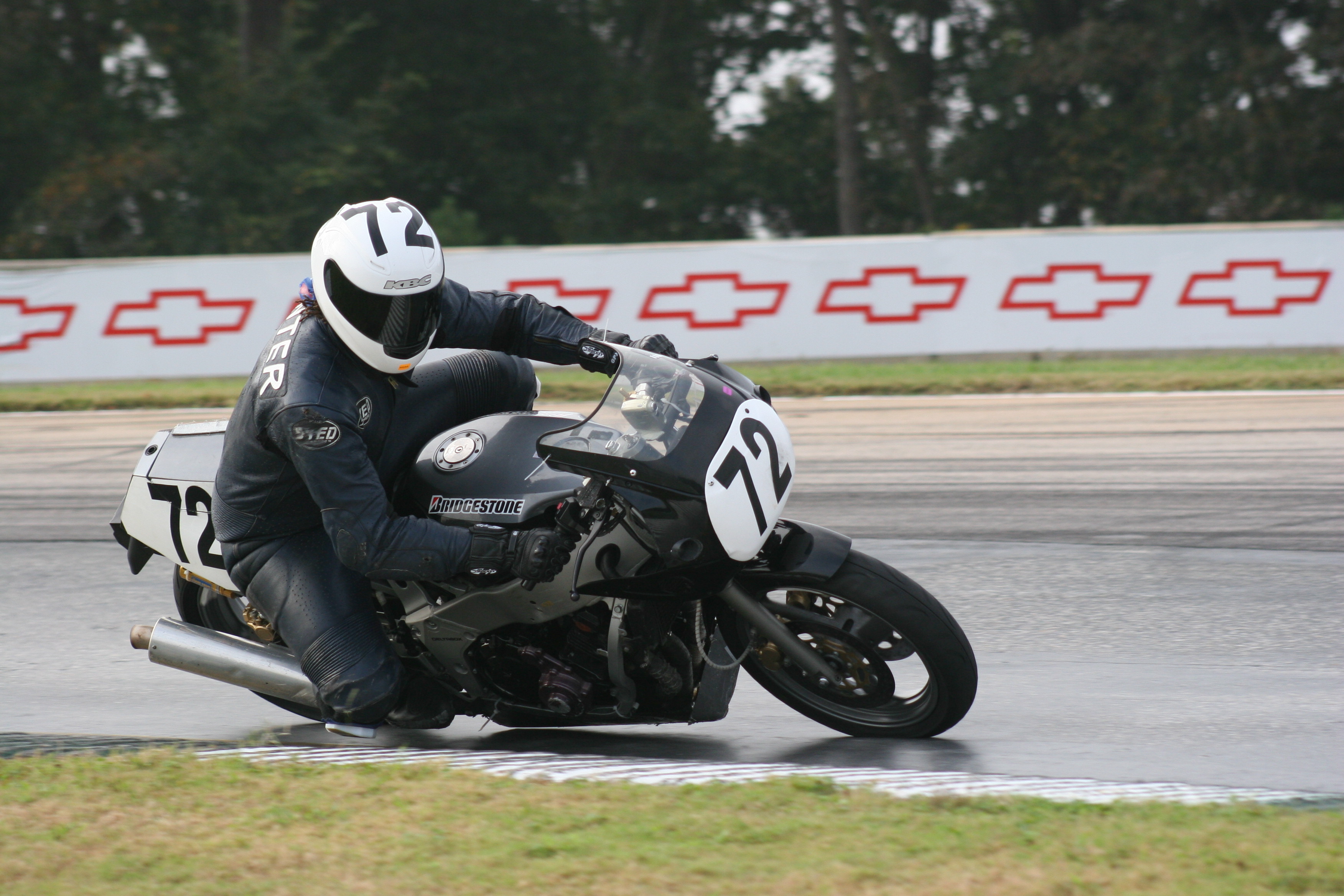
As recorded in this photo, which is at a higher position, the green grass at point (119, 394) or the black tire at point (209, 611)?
the black tire at point (209, 611)

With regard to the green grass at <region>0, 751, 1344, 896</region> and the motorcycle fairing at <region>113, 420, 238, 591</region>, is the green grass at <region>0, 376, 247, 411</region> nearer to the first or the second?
the motorcycle fairing at <region>113, 420, 238, 591</region>

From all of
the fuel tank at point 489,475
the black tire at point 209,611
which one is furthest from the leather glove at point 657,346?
the black tire at point 209,611

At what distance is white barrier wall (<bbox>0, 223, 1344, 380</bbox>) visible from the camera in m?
13.8

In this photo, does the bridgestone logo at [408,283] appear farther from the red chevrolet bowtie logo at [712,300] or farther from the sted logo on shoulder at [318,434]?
the red chevrolet bowtie logo at [712,300]

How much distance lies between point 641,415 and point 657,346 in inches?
13.9

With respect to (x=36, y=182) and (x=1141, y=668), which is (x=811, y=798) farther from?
(x=36, y=182)

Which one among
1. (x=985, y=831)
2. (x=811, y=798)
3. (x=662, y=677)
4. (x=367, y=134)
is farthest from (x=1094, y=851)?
(x=367, y=134)

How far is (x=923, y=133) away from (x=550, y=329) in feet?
93.5

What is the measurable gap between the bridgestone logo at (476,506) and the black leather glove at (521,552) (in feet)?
0.24

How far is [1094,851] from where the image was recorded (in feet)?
10.3

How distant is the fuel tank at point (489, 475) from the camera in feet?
13.2

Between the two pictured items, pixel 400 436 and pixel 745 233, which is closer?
pixel 400 436

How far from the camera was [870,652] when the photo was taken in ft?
13.8

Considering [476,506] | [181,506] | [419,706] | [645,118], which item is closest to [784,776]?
[476,506]
